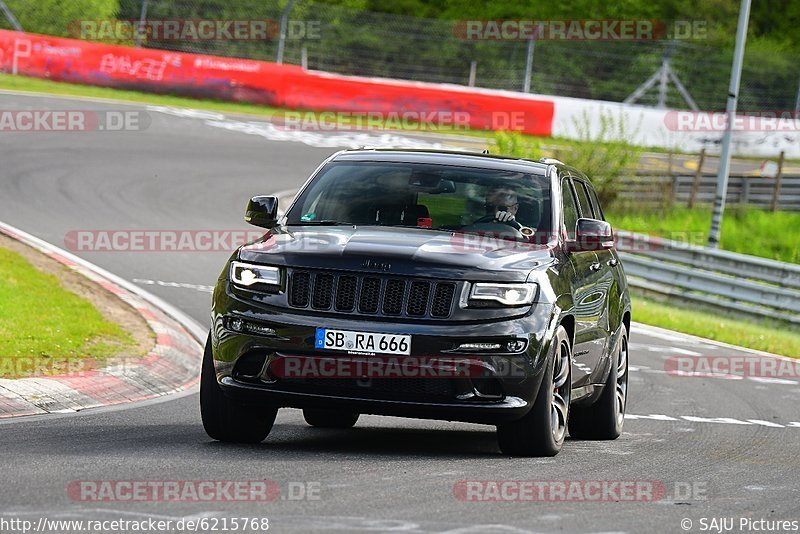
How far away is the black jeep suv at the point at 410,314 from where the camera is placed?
7.80 meters

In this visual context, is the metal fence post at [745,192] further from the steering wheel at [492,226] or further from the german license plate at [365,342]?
the german license plate at [365,342]

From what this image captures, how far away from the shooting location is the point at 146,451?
25.9 ft

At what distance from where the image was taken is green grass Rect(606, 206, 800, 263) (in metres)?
31.3

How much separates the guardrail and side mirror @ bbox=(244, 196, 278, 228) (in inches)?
581

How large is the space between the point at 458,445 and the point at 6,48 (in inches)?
1082

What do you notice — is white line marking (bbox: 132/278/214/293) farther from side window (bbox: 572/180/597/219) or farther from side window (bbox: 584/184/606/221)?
side window (bbox: 572/180/597/219)

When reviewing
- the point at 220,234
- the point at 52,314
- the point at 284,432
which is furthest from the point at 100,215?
the point at 284,432

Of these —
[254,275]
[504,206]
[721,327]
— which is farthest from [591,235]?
[721,327]

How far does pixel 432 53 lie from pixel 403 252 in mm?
31417

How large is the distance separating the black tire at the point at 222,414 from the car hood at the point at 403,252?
29.1 inches

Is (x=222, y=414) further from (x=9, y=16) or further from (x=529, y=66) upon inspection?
(x=529, y=66)

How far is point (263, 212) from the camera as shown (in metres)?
9.04

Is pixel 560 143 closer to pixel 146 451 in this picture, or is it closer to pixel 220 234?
pixel 220 234

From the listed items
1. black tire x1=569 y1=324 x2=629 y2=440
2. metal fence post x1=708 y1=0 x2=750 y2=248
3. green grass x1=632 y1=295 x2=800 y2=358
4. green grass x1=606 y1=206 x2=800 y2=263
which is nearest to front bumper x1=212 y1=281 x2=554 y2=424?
black tire x1=569 y1=324 x2=629 y2=440
